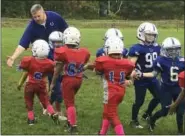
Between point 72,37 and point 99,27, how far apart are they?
45765mm

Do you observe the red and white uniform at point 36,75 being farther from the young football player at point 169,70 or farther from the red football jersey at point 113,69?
the young football player at point 169,70

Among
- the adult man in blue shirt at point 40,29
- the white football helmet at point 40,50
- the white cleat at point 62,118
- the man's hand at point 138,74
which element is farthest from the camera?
the adult man in blue shirt at point 40,29

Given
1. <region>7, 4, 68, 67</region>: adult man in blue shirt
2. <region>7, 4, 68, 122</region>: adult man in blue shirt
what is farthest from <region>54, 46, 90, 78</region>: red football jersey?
<region>7, 4, 68, 67</region>: adult man in blue shirt

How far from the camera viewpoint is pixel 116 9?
7912 cm

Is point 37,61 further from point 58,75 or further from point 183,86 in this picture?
point 183,86

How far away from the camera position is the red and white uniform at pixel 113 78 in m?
7.61

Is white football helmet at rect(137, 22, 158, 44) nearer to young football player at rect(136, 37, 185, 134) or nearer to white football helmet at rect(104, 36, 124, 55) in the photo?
young football player at rect(136, 37, 185, 134)

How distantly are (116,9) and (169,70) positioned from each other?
71.5 metres

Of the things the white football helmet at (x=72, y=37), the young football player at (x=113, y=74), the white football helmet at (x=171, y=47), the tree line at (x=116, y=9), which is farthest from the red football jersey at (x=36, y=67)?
the tree line at (x=116, y=9)

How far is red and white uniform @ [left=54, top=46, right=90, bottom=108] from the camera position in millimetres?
8125

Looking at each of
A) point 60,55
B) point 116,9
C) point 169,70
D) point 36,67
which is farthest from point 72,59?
point 116,9

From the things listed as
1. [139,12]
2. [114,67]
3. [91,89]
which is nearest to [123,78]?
[114,67]

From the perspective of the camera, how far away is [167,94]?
27.6 ft

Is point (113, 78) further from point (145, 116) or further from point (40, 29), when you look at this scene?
point (40, 29)
